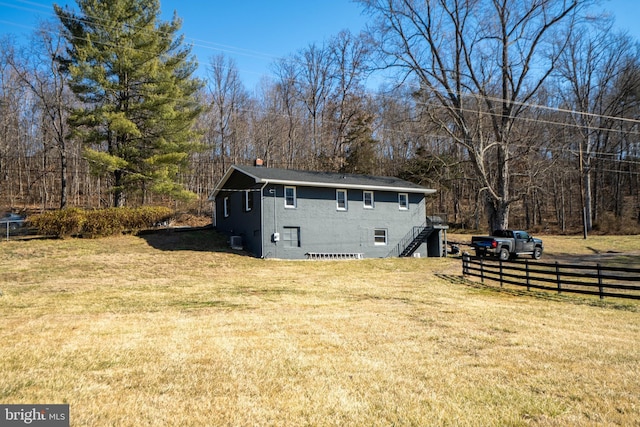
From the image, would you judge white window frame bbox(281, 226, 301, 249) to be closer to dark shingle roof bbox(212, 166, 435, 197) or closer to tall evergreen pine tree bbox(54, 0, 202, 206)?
dark shingle roof bbox(212, 166, 435, 197)

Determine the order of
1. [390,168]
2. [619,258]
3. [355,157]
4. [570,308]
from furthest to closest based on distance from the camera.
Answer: [390,168], [355,157], [619,258], [570,308]

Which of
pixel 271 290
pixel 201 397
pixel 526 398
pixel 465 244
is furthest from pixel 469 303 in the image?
pixel 465 244

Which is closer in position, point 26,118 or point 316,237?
point 316,237

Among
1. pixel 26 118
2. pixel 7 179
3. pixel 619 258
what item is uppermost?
pixel 26 118

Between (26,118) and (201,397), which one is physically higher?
(26,118)

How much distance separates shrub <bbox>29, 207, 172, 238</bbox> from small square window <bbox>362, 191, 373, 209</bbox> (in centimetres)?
1375

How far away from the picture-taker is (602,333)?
24.5 ft

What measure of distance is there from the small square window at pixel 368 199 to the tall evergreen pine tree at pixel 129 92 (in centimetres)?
1262

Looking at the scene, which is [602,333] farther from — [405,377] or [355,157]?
[355,157]

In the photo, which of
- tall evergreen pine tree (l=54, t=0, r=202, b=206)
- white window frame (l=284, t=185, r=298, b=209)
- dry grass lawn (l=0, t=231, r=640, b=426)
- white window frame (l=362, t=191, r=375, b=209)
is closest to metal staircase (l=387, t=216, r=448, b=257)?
white window frame (l=362, t=191, r=375, b=209)

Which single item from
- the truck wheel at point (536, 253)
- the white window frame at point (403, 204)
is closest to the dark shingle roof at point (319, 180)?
the white window frame at point (403, 204)

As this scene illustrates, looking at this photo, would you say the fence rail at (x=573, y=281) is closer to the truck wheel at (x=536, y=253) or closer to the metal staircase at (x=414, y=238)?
the truck wheel at (x=536, y=253)

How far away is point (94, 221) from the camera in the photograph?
23.0 meters

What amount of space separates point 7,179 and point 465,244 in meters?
44.6
